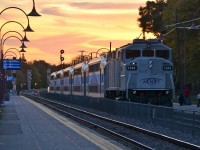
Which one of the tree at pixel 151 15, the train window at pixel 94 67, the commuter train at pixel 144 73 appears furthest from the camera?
the tree at pixel 151 15

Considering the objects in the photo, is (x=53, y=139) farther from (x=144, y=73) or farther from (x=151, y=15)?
(x=151, y=15)

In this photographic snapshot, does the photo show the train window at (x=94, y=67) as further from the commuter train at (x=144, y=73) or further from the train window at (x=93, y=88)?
the commuter train at (x=144, y=73)

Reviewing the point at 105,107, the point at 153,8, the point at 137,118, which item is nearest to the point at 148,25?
the point at 153,8

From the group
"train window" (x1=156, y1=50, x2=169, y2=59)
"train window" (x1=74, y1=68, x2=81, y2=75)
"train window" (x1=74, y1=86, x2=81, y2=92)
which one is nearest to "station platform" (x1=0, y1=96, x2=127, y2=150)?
"train window" (x1=156, y1=50, x2=169, y2=59)

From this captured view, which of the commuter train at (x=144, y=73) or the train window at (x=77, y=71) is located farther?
the train window at (x=77, y=71)

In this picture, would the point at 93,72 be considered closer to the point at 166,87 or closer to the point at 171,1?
the point at 166,87

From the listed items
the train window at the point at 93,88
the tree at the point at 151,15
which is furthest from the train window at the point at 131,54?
the tree at the point at 151,15

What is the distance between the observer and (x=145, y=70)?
123ft

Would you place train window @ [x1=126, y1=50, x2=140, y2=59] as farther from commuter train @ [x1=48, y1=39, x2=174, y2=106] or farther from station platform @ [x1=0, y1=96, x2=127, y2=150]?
station platform @ [x1=0, y1=96, x2=127, y2=150]

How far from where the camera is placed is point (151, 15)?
116188mm

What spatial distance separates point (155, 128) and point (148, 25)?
89537 mm

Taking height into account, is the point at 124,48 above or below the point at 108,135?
above

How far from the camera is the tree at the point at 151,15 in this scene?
115m

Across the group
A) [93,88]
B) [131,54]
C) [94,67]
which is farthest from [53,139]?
[93,88]
